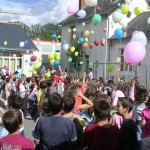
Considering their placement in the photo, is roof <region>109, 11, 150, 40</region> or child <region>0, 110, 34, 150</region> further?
roof <region>109, 11, 150, 40</region>

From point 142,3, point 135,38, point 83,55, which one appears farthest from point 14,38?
point 135,38

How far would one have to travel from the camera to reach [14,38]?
3231 centimetres

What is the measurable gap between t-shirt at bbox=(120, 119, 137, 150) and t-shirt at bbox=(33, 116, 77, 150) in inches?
26.1

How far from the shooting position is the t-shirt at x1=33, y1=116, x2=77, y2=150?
4.15 m

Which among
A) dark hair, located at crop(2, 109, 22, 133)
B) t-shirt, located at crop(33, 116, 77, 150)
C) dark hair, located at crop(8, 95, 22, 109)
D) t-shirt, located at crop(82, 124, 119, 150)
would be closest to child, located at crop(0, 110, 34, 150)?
dark hair, located at crop(2, 109, 22, 133)

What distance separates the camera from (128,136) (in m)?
4.32

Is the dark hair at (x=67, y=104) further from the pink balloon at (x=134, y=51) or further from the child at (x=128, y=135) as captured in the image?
the pink balloon at (x=134, y=51)

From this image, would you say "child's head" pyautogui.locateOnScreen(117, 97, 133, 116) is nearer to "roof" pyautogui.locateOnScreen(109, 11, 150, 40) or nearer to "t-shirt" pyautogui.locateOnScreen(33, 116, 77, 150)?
"t-shirt" pyautogui.locateOnScreen(33, 116, 77, 150)

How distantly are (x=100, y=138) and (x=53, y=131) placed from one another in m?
0.60

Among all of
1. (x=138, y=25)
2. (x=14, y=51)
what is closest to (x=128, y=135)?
(x=138, y=25)

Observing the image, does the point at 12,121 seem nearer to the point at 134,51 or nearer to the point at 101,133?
the point at 101,133

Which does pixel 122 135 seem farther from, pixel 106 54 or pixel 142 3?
pixel 142 3

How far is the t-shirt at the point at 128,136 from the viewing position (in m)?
4.27

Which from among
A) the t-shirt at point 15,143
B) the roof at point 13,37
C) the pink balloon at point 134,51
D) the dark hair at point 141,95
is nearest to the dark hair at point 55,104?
the t-shirt at point 15,143
